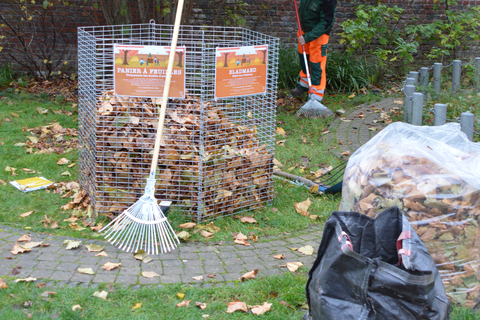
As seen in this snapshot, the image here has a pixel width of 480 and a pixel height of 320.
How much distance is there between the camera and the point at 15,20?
10008 millimetres

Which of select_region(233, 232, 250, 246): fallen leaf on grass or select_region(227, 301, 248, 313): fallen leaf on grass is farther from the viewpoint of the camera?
select_region(233, 232, 250, 246): fallen leaf on grass

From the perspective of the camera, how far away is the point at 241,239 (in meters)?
4.17

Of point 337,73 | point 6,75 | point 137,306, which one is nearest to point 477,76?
point 337,73

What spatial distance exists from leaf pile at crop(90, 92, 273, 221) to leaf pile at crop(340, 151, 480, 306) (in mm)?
1700

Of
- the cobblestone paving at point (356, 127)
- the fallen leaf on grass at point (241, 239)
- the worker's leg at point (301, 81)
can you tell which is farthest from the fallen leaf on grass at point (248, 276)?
the worker's leg at point (301, 81)

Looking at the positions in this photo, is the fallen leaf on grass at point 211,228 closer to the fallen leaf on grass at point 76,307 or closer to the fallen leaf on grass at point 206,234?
the fallen leaf on grass at point 206,234

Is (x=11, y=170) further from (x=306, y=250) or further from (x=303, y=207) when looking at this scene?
(x=306, y=250)

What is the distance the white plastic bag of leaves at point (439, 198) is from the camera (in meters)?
3.01

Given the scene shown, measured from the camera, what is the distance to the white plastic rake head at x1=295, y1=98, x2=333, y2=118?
7.88m

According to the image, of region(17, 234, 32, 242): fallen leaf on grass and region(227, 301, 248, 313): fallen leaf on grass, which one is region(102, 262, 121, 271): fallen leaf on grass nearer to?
region(17, 234, 32, 242): fallen leaf on grass

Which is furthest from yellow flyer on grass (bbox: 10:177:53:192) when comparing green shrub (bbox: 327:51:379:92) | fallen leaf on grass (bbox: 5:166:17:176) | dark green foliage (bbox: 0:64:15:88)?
green shrub (bbox: 327:51:379:92)

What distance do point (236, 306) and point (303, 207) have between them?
187cm

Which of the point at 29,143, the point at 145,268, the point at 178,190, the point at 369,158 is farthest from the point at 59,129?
A: the point at 369,158

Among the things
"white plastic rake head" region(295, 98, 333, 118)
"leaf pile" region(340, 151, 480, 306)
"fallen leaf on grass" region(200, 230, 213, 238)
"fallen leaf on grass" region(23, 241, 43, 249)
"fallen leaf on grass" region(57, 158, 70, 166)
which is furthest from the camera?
"white plastic rake head" region(295, 98, 333, 118)
